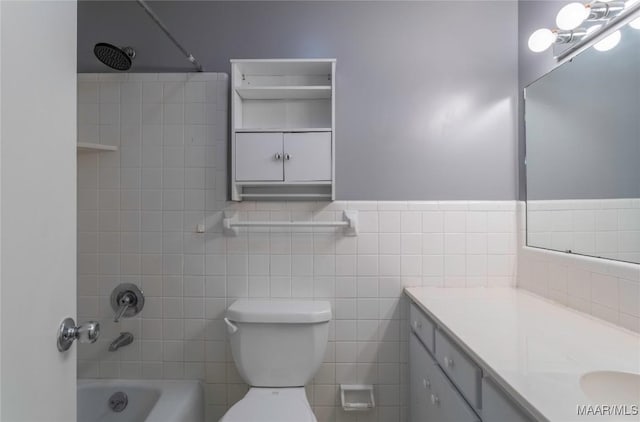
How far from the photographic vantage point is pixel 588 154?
1238 mm

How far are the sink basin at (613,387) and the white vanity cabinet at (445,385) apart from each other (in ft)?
0.73

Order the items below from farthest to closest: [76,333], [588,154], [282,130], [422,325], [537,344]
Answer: [282,130] < [422,325] < [588,154] < [537,344] < [76,333]

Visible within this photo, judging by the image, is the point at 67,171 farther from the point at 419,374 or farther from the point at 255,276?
the point at 419,374

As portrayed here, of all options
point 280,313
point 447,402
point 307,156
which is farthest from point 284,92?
point 447,402

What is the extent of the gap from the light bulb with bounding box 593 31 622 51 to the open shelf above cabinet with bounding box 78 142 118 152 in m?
2.24

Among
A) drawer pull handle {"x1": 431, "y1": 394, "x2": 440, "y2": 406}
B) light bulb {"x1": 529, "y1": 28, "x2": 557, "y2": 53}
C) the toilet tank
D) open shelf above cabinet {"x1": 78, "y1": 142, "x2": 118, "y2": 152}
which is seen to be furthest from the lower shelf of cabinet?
light bulb {"x1": 529, "y1": 28, "x2": 557, "y2": 53}

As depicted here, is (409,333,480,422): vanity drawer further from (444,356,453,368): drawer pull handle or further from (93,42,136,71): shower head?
(93,42,136,71): shower head

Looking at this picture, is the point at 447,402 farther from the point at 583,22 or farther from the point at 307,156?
the point at 583,22

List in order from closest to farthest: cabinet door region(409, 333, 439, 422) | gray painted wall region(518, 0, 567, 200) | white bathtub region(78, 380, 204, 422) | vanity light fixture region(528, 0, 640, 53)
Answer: vanity light fixture region(528, 0, 640, 53), cabinet door region(409, 333, 439, 422), gray painted wall region(518, 0, 567, 200), white bathtub region(78, 380, 204, 422)

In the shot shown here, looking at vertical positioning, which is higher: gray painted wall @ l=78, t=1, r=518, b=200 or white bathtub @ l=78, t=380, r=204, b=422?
gray painted wall @ l=78, t=1, r=518, b=200

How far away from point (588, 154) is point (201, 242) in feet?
6.01

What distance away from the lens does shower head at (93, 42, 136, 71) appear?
1.41 m

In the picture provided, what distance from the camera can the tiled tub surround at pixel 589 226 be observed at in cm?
106

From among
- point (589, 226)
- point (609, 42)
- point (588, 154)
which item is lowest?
point (589, 226)
